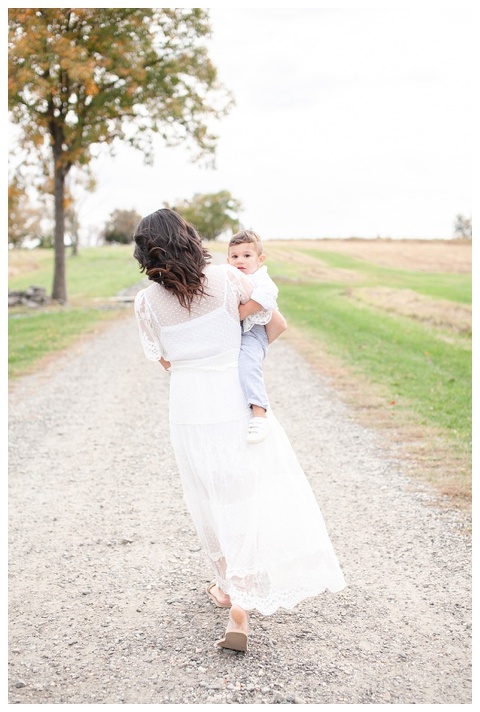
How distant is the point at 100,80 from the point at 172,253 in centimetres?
2173

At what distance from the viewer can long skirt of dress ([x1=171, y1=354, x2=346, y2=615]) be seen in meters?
3.81

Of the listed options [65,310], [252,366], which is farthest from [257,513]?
[65,310]

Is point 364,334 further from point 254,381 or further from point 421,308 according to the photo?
point 254,381

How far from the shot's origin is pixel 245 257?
402 cm

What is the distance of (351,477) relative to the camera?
6.67 m

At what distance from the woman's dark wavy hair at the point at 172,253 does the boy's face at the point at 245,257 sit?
0.34 meters

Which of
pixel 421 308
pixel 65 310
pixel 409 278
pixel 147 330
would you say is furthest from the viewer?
pixel 409 278

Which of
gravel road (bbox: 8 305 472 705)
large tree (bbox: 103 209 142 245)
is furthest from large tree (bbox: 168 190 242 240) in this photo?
gravel road (bbox: 8 305 472 705)

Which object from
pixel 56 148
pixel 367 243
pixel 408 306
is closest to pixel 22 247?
pixel 367 243

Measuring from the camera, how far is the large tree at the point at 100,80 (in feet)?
67.4

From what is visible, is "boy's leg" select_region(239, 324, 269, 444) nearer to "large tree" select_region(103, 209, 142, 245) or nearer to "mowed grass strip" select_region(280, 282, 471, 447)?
"mowed grass strip" select_region(280, 282, 471, 447)

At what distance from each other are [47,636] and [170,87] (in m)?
22.5

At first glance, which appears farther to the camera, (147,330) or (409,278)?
(409,278)

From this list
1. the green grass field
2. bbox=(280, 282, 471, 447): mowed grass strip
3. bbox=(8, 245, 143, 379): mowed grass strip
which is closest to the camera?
bbox=(280, 282, 471, 447): mowed grass strip
